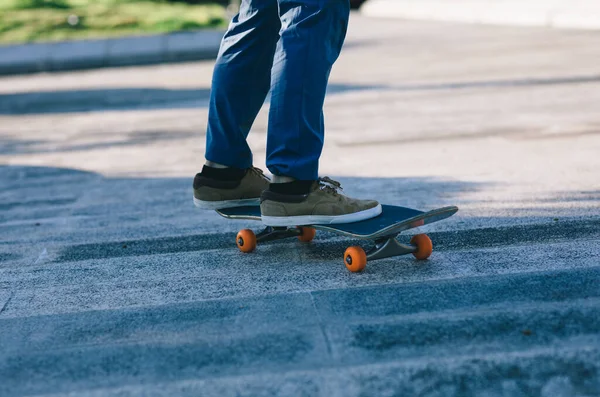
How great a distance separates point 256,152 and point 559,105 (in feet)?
8.53

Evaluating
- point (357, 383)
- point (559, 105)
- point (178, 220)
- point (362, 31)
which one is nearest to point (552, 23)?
point (362, 31)

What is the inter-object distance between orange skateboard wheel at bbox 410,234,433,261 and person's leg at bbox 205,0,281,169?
762 mm

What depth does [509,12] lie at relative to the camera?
20.8m

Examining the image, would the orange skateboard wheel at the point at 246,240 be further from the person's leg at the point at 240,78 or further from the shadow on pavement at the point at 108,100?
the shadow on pavement at the point at 108,100

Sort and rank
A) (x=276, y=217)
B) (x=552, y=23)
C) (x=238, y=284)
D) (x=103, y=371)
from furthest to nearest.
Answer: (x=552, y=23), (x=276, y=217), (x=238, y=284), (x=103, y=371)

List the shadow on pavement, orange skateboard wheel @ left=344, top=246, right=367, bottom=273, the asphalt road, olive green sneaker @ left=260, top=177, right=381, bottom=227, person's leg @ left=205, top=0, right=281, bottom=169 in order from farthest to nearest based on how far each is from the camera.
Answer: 1. the shadow on pavement
2. person's leg @ left=205, top=0, right=281, bottom=169
3. olive green sneaker @ left=260, top=177, right=381, bottom=227
4. orange skateboard wheel @ left=344, top=246, right=367, bottom=273
5. the asphalt road

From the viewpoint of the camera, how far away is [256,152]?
5613 mm

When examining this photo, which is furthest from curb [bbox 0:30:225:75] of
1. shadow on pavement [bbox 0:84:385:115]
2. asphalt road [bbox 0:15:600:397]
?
asphalt road [bbox 0:15:600:397]

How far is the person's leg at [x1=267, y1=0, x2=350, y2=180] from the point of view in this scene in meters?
2.66

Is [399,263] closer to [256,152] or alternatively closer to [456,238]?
[456,238]

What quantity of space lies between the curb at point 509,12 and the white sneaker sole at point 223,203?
13.5 meters

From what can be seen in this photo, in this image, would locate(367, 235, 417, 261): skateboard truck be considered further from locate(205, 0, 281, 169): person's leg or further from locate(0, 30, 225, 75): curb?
locate(0, 30, 225, 75): curb

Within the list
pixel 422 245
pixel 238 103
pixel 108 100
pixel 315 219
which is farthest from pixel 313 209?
pixel 108 100

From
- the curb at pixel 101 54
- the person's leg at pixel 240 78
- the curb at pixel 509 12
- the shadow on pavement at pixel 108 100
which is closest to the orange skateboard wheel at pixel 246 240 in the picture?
the person's leg at pixel 240 78
